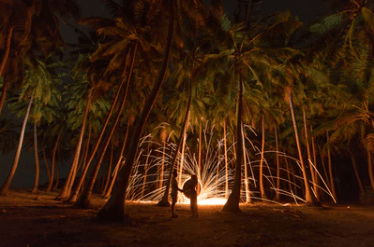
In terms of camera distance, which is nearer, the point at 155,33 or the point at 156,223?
the point at 156,223

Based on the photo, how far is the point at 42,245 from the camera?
640 cm

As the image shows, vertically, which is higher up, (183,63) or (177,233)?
(183,63)

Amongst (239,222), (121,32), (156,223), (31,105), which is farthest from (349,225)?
(31,105)

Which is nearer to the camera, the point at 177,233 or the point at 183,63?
the point at 177,233

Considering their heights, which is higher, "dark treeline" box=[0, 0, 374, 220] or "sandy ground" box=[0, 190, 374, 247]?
"dark treeline" box=[0, 0, 374, 220]

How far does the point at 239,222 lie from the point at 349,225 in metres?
3.52

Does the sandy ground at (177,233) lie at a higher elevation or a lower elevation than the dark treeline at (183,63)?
lower

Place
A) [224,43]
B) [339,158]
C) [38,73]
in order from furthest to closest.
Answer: [339,158]
[38,73]
[224,43]

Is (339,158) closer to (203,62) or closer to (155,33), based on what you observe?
(203,62)

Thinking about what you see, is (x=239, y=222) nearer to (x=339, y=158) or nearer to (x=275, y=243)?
(x=275, y=243)

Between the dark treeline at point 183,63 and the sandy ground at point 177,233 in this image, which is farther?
the dark treeline at point 183,63

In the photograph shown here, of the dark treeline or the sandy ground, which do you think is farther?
the dark treeline

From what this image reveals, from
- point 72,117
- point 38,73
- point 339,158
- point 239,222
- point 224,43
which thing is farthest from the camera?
point 339,158

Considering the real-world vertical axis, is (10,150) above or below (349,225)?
above
